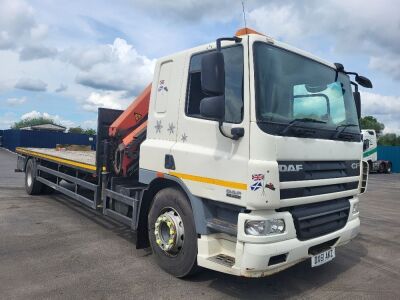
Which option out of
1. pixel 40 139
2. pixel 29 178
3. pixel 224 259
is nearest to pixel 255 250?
pixel 224 259

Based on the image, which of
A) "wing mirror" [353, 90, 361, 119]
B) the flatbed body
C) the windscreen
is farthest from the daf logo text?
the flatbed body

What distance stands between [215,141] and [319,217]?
139 cm

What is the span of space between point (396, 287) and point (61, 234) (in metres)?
4.95

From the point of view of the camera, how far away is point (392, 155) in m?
34.6

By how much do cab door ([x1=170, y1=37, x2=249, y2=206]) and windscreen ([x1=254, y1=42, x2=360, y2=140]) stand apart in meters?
0.18

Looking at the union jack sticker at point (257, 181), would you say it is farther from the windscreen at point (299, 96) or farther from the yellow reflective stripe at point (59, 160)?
the yellow reflective stripe at point (59, 160)

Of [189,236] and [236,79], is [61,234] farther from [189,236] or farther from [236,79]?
[236,79]

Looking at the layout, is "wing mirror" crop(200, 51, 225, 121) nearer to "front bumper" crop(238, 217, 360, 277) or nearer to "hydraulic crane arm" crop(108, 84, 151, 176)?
"front bumper" crop(238, 217, 360, 277)

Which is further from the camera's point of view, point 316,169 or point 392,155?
point 392,155

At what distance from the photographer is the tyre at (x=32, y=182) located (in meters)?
9.87

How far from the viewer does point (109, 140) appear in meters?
6.13

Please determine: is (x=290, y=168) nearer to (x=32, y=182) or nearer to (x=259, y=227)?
(x=259, y=227)

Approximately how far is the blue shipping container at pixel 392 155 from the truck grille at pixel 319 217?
3315 centimetres

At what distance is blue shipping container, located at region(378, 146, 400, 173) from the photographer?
34.5 metres
